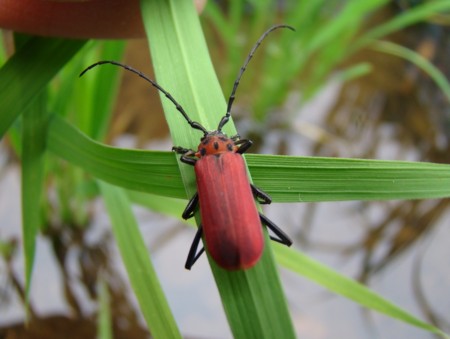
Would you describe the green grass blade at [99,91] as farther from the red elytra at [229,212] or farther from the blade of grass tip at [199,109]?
the red elytra at [229,212]

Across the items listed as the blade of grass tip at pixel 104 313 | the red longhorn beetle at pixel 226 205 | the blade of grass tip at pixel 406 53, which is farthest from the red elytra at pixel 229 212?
the blade of grass tip at pixel 406 53

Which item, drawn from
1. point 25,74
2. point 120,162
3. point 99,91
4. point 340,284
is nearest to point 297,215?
point 340,284

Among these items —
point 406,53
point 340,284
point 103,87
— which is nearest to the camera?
point 340,284

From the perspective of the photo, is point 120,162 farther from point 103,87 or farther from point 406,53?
point 406,53

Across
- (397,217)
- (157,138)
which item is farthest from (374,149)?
(157,138)

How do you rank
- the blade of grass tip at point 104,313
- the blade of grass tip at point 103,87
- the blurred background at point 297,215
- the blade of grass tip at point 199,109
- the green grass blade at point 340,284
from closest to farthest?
the blade of grass tip at point 199,109 → the green grass blade at point 340,284 → the blade of grass tip at point 103,87 → the blade of grass tip at point 104,313 → the blurred background at point 297,215

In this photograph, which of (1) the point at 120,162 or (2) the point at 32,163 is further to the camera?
(2) the point at 32,163
